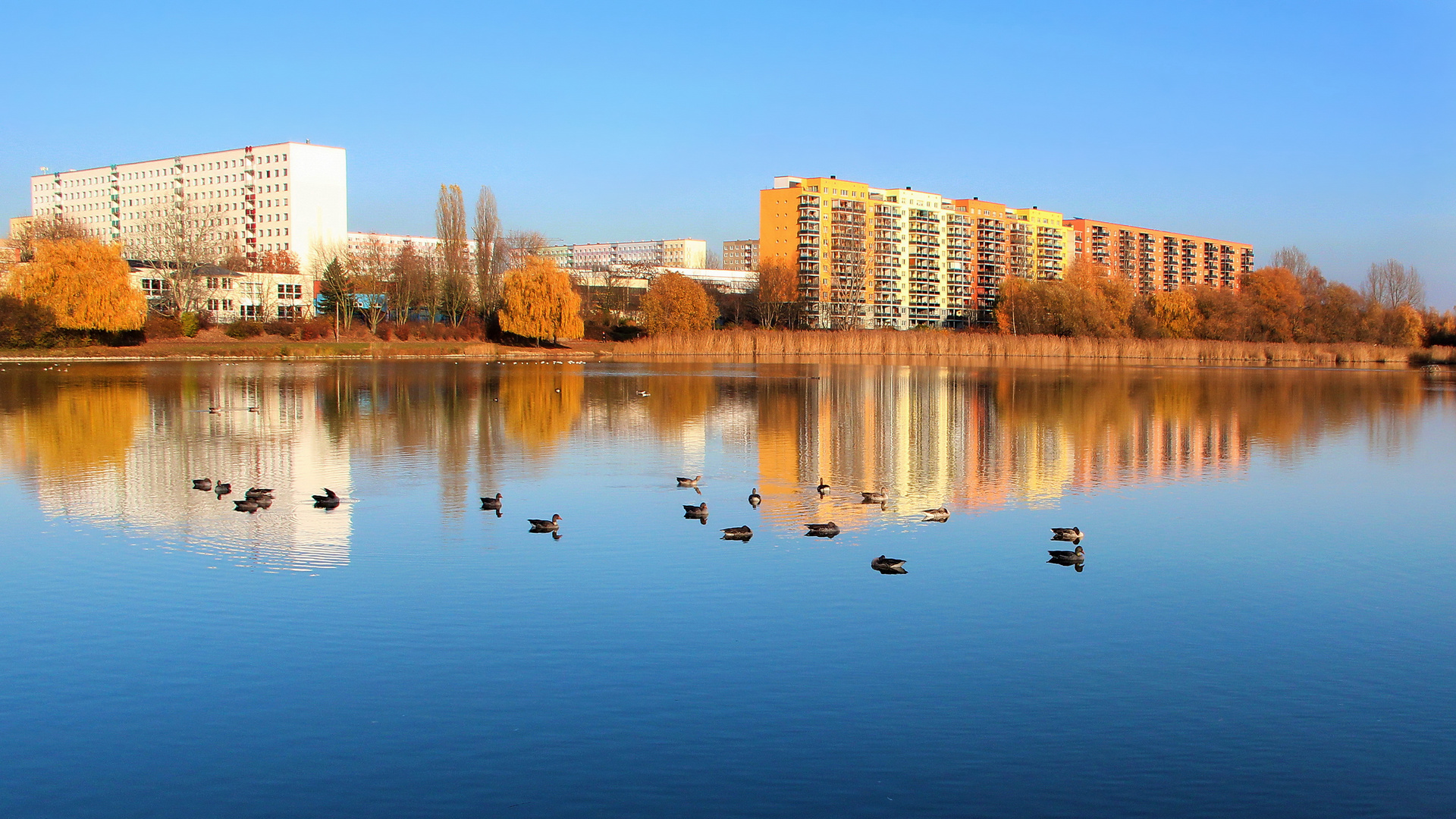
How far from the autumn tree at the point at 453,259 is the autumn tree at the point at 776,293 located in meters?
34.8

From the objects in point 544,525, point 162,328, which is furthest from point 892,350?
point 544,525

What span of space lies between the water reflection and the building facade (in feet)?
272

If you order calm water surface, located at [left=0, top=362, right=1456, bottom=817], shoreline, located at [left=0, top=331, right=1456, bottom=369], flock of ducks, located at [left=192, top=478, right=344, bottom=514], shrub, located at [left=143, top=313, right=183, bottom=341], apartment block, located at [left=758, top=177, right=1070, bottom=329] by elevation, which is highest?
apartment block, located at [left=758, top=177, right=1070, bottom=329]

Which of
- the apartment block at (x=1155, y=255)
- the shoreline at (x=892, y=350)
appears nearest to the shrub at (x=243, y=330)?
the shoreline at (x=892, y=350)

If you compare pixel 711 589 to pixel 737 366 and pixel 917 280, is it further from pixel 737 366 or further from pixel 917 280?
pixel 917 280

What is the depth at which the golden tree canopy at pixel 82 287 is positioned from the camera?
190 ft

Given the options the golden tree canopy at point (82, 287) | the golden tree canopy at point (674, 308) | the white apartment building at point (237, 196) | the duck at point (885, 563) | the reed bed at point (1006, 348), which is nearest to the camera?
the duck at point (885, 563)

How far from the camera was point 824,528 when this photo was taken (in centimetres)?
1329

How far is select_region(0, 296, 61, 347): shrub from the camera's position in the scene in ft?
183

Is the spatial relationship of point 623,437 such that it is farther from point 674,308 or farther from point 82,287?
point 674,308

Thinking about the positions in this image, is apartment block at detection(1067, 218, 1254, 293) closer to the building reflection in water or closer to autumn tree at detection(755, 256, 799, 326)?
autumn tree at detection(755, 256, 799, 326)

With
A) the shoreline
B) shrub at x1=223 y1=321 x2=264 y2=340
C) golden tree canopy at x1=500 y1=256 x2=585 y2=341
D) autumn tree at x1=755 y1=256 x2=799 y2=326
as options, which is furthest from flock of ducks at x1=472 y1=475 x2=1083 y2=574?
autumn tree at x1=755 y1=256 x2=799 y2=326

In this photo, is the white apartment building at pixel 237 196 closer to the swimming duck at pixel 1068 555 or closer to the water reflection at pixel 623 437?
the water reflection at pixel 623 437

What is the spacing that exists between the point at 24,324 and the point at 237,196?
78.5 meters
